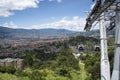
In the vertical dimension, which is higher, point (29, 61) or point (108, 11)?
point (108, 11)

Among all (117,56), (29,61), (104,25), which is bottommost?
(29,61)

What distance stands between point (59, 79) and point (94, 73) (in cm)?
792

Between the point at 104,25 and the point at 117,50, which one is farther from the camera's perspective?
the point at 104,25

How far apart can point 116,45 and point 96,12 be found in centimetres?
63

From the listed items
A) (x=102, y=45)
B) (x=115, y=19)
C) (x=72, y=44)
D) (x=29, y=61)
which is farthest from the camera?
(x=72, y=44)

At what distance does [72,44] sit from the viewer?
451 feet

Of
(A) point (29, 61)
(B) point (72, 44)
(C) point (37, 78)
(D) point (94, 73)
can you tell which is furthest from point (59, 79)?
(B) point (72, 44)

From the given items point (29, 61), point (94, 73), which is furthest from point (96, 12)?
point (29, 61)

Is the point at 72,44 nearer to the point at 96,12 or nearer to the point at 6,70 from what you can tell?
the point at 6,70

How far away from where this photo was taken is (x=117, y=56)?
4156 mm

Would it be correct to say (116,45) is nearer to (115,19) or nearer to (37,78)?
(115,19)

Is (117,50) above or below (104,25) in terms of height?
below

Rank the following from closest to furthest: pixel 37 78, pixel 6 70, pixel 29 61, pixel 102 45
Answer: pixel 102 45 < pixel 37 78 < pixel 6 70 < pixel 29 61

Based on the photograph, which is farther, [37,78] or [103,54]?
[37,78]
